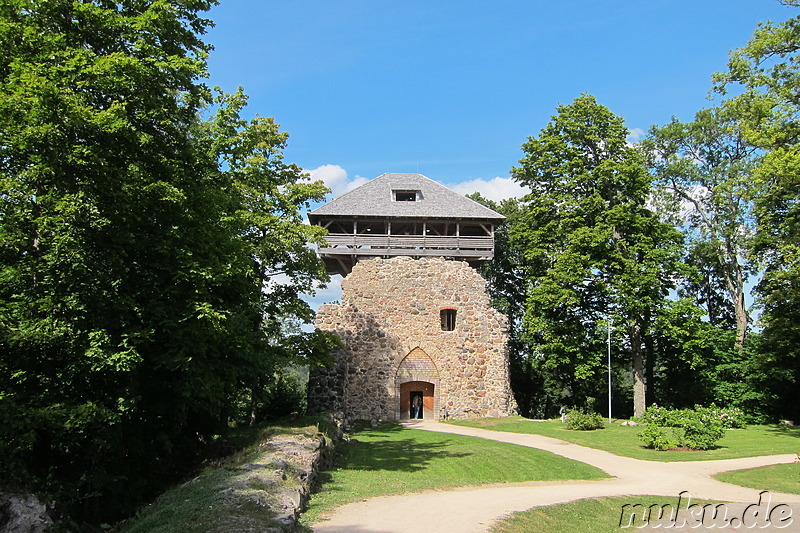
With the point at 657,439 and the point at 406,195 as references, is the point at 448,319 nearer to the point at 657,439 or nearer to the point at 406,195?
the point at 406,195

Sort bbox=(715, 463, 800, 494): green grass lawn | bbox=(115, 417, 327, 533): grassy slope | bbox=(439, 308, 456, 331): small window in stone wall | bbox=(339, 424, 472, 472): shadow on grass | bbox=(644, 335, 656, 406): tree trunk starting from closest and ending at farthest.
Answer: bbox=(115, 417, 327, 533): grassy slope < bbox=(715, 463, 800, 494): green grass lawn < bbox=(339, 424, 472, 472): shadow on grass < bbox=(439, 308, 456, 331): small window in stone wall < bbox=(644, 335, 656, 406): tree trunk

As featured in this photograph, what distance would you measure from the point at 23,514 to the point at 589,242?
908 inches

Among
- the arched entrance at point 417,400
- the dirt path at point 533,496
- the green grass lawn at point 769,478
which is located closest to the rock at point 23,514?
the dirt path at point 533,496

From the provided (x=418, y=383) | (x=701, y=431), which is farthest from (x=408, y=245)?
(x=701, y=431)

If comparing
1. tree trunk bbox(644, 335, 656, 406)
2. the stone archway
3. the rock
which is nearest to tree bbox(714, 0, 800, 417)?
tree trunk bbox(644, 335, 656, 406)

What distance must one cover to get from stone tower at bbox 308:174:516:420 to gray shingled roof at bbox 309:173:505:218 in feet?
0.33

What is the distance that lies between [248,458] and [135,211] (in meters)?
4.93

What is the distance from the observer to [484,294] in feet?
89.1

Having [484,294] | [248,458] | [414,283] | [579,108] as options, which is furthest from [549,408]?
[248,458]

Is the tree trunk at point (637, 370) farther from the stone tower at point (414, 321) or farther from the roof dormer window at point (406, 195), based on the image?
the roof dormer window at point (406, 195)

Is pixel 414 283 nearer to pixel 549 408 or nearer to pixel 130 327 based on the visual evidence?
pixel 549 408

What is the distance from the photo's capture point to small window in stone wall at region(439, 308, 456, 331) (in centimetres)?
2708

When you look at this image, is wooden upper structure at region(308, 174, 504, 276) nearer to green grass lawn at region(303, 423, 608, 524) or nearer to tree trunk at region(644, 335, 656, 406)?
green grass lawn at region(303, 423, 608, 524)

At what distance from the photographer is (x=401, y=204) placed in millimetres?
28844
